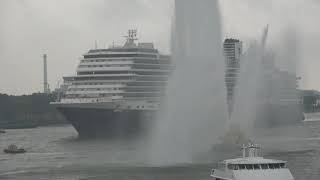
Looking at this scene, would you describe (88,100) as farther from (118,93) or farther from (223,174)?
(223,174)

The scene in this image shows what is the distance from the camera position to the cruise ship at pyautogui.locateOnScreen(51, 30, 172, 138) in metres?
85.3

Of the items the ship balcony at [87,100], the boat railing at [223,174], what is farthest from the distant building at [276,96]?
the boat railing at [223,174]

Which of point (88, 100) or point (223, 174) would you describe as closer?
point (223, 174)

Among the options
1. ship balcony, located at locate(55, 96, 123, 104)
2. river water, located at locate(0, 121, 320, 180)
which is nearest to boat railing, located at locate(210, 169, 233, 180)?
river water, located at locate(0, 121, 320, 180)

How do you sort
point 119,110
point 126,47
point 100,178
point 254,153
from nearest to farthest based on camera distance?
point 254,153 < point 100,178 < point 119,110 < point 126,47

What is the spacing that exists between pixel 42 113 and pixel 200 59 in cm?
12056

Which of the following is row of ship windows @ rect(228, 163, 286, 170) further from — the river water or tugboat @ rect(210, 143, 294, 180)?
the river water

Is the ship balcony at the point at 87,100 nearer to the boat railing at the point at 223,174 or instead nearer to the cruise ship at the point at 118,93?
the cruise ship at the point at 118,93

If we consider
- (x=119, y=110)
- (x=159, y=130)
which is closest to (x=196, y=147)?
(x=159, y=130)

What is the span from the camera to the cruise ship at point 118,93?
85.3 metres

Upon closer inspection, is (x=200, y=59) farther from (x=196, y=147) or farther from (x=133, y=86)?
(x=133, y=86)

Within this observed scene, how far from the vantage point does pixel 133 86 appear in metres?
86.3

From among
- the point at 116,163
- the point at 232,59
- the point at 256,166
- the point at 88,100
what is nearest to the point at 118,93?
the point at 88,100

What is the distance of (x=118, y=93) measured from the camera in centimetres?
8644
